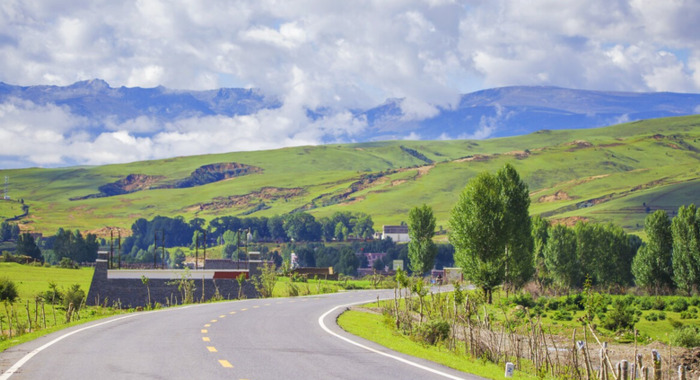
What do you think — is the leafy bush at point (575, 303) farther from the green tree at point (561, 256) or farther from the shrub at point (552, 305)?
the green tree at point (561, 256)

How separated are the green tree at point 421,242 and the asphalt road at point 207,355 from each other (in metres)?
80.9

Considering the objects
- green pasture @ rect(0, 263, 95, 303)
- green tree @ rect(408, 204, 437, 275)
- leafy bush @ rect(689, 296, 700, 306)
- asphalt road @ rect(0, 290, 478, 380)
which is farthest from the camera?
green tree @ rect(408, 204, 437, 275)

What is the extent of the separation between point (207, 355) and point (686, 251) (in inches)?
3385

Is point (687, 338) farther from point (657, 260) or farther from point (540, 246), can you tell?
point (540, 246)

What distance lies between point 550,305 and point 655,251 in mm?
36033

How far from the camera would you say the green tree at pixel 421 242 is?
11231cm

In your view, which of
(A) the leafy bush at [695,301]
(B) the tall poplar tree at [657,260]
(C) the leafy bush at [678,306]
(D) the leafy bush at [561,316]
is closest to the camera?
(D) the leafy bush at [561,316]

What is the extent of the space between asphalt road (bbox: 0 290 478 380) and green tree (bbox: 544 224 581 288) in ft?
278

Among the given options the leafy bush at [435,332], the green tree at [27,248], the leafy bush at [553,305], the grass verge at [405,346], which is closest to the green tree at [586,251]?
the leafy bush at [553,305]

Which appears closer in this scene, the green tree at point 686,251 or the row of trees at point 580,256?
the green tree at point 686,251

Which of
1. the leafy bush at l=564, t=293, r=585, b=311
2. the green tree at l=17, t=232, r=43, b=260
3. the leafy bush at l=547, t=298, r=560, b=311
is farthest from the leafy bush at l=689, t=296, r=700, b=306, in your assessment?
the green tree at l=17, t=232, r=43, b=260

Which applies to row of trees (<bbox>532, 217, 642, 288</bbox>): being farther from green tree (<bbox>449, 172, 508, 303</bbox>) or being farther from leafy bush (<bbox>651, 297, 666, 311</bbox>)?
green tree (<bbox>449, 172, 508, 303</bbox>)

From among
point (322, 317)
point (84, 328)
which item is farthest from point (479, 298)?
point (84, 328)

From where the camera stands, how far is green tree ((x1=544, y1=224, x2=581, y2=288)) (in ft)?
366
